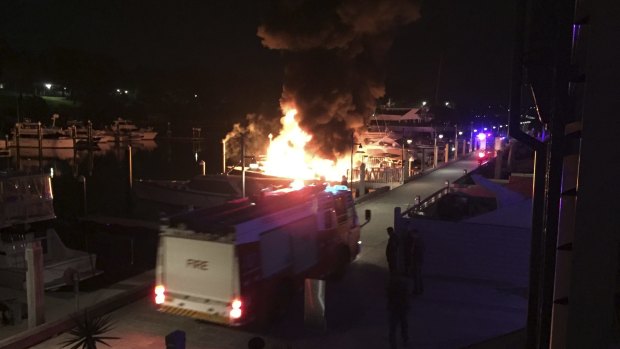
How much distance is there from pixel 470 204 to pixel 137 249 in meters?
12.0

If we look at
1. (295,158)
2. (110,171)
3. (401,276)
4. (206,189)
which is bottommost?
(110,171)

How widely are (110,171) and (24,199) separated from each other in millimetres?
43501

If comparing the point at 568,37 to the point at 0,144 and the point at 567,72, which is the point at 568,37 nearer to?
the point at 567,72

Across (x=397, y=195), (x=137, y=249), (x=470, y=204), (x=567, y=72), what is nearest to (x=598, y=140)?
(x=567, y=72)

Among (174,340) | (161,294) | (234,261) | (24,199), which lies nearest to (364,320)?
(234,261)

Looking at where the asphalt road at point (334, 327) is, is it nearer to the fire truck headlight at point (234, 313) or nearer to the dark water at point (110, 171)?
the fire truck headlight at point (234, 313)

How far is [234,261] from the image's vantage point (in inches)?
336

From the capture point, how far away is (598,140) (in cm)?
289

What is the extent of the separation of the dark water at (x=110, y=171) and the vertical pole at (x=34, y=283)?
224cm

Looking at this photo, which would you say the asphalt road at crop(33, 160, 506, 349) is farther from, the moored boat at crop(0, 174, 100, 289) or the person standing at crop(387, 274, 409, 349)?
the moored boat at crop(0, 174, 100, 289)

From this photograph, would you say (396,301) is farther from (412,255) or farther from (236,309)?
(412,255)

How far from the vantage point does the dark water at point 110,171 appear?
32.5m

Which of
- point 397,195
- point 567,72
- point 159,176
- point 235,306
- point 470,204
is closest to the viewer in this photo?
point 567,72

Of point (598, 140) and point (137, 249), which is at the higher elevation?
point (598, 140)
